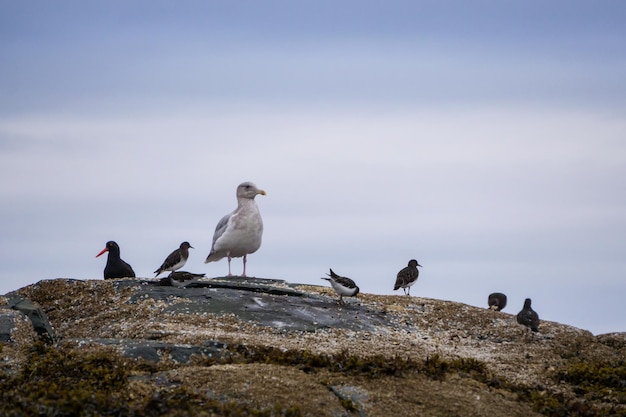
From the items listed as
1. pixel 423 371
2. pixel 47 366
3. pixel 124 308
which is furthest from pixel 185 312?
pixel 423 371

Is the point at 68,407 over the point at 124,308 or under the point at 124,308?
under

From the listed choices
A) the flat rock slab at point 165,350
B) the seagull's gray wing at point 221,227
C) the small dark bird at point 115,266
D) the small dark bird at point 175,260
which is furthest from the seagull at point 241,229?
the flat rock slab at point 165,350

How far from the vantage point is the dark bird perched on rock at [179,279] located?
864 inches

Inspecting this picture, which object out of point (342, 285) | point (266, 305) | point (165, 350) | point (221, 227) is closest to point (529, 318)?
point (342, 285)

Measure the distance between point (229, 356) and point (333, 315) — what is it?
4.05 meters

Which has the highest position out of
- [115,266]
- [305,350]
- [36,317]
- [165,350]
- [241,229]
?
[241,229]

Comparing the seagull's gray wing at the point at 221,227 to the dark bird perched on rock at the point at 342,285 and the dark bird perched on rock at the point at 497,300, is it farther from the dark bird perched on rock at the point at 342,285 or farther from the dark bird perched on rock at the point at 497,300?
the dark bird perched on rock at the point at 497,300

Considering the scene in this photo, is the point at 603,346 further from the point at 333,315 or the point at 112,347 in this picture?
the point at 112,347

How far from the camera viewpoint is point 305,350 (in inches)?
655

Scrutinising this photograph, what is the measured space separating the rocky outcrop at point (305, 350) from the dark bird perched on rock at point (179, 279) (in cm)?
22

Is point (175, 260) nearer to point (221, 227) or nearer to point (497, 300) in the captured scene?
point (221, 227)

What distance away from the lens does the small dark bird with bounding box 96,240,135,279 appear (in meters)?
24.8

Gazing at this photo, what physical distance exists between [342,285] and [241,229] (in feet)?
17.0

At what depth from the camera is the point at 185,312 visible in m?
19.5
